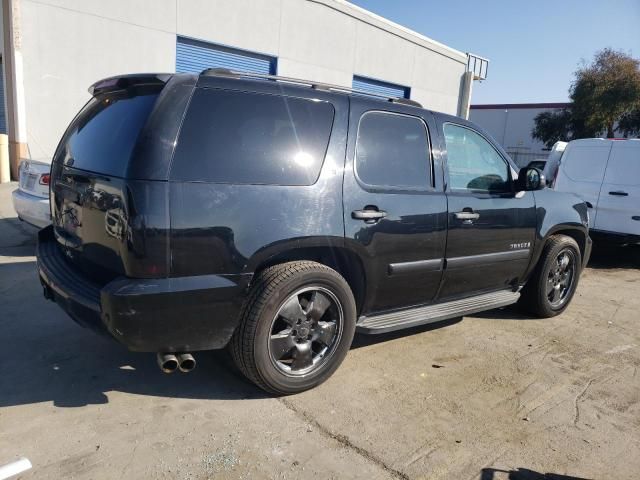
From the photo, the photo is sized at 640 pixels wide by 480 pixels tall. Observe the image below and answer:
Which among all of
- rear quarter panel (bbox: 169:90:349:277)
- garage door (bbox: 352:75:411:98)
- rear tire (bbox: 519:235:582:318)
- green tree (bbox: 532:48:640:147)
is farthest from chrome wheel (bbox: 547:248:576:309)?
green tree (bbox: 532:48:640:147)

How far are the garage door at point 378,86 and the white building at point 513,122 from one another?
18695 millimetres

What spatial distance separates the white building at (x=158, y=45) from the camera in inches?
447

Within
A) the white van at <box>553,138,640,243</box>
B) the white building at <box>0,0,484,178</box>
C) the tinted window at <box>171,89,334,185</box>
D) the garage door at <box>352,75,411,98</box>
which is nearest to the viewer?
the tinted window at <box>171,89,334,185</box>

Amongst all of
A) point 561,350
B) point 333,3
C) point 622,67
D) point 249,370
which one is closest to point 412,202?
point 249,370

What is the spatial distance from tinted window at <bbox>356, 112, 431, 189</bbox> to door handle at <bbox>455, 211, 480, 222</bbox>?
36 cm

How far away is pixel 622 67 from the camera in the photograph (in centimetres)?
2748

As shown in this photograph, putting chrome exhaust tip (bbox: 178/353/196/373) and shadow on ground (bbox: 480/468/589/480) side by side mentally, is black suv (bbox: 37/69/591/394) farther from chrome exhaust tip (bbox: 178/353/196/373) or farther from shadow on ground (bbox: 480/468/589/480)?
shadow on ground (bbox: 480/468/589/480)

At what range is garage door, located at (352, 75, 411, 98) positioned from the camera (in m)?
18.4

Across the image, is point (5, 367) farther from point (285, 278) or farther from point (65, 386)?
point (285, 278)

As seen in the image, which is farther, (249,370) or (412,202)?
(412,202)

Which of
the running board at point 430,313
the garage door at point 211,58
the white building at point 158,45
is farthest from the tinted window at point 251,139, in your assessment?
the garage door at point 211,58

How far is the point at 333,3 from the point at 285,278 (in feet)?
51.7

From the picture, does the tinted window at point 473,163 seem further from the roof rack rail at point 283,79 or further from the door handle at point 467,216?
the roof rack rail at point 283,79

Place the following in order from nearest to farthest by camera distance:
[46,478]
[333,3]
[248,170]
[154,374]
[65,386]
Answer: [46,478]
[248,170]
[65,386]
[154,374]
[333,3]
